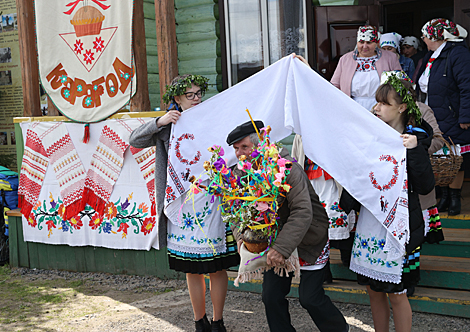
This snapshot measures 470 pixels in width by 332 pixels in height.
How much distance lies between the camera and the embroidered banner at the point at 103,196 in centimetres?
501

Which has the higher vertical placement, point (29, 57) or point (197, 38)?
point (197, 38)

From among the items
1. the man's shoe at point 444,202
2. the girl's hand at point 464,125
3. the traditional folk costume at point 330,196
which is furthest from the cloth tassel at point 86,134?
the girl's hand at point 464,125

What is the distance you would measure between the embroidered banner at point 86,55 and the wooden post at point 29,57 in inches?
20.3

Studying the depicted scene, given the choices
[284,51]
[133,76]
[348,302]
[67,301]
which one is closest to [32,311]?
[67,301]

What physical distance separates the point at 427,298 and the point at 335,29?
343 cm

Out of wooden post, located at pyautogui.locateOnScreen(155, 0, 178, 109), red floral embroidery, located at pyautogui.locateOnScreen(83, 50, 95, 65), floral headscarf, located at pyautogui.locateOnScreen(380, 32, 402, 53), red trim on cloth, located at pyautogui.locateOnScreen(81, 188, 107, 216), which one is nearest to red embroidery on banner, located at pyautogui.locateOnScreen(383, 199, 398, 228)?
wooden post, located at pyautogui.locateOnScreen(155, 0, 178, 109)

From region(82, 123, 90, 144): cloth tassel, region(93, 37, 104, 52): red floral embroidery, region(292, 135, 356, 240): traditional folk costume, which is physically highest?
region(93, 37, 104, 52): red floral embroidery

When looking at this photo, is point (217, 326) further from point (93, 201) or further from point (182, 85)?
point (93, 201)

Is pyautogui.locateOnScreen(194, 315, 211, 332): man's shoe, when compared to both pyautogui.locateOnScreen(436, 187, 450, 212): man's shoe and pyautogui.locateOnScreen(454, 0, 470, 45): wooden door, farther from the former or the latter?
pyautogui.locateOnScreen(454, 0, 470, 45): wooden door

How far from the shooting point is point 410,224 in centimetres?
276

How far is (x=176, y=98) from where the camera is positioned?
357 cm

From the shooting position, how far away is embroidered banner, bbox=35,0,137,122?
497 cm

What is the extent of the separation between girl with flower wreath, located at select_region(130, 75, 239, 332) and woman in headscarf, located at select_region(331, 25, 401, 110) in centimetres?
184

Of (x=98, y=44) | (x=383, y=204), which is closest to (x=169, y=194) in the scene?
(x=383, y=204)
